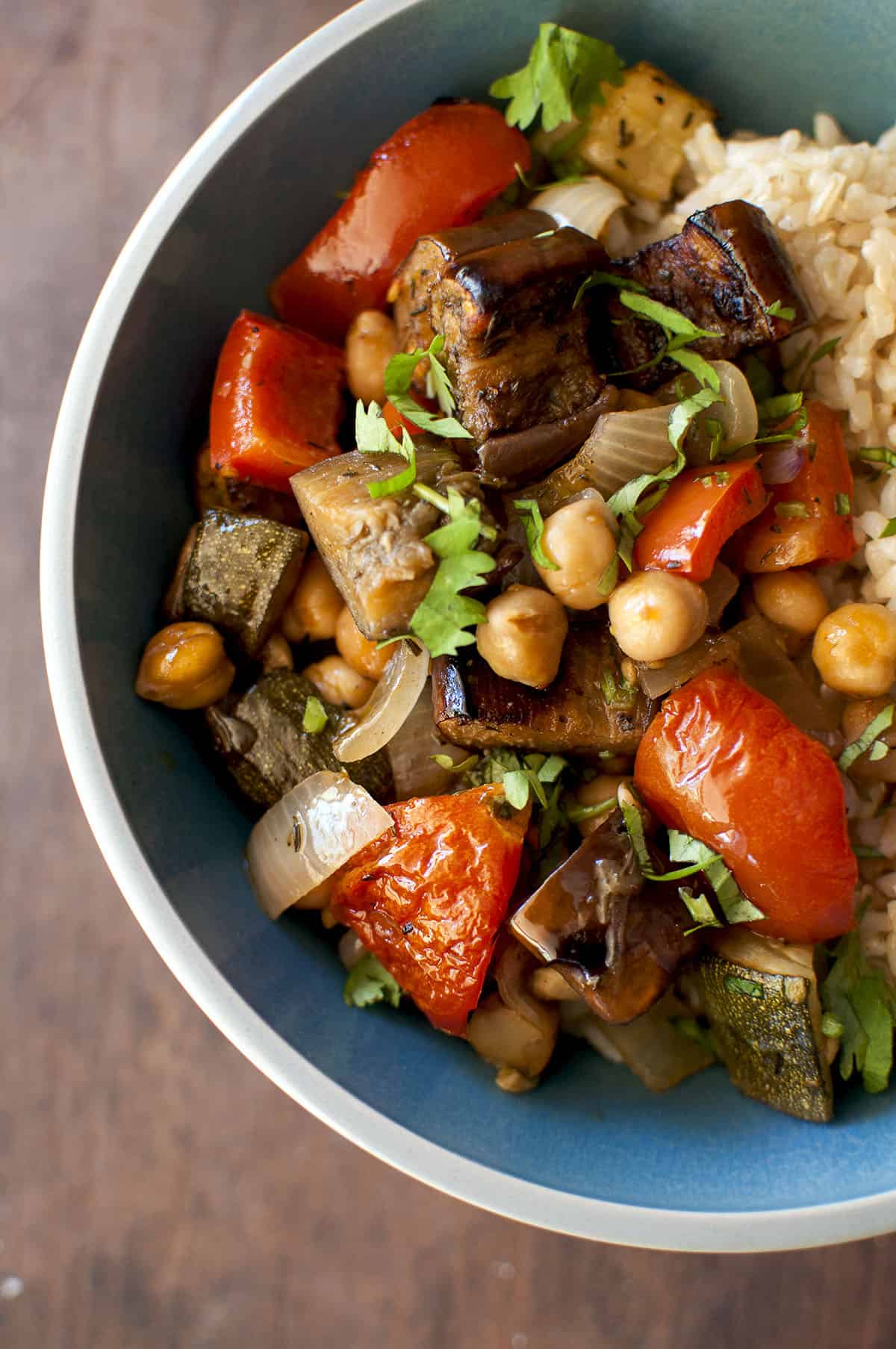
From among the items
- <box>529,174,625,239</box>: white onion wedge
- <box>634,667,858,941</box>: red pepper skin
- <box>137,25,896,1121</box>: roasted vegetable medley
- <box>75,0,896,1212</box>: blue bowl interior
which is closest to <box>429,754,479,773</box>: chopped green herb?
<box>137,25,896,1121</box>: roasted vegetable medley

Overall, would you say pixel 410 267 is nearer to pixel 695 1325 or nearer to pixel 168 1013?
pixel 168 1013

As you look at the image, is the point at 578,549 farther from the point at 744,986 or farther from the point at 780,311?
the point at 744,986

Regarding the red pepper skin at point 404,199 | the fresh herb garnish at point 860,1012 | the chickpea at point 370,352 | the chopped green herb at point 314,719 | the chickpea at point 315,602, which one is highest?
the red pepper skin at point 404,199

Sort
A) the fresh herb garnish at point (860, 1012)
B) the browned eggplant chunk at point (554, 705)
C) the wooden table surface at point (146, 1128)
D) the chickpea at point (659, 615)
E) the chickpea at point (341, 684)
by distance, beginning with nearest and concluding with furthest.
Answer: the chickpea at point (659, 615), the browned eggplant chunk at point (554, 705), the fresh herb garnish at point (860, 1012), the chickpea at point (341, 684), the wooden table surface at point (146, 1128)

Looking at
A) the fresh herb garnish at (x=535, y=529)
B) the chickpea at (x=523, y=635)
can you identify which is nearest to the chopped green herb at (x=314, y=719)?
the chickpea at (x=523, y=635)

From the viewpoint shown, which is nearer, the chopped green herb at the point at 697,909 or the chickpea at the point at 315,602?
the chopped green herb at the point at 697,909

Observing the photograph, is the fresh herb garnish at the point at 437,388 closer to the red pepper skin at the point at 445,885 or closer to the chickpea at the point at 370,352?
the chickpea at the point at 370,352

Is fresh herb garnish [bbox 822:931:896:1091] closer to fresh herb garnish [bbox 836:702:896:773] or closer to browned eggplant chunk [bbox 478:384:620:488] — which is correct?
fresh herb garnish [bbox 836:702:896:773]
